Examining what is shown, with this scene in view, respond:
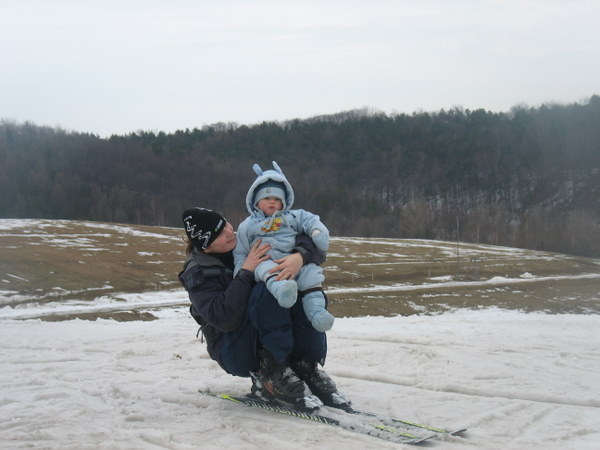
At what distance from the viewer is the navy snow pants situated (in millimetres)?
5004

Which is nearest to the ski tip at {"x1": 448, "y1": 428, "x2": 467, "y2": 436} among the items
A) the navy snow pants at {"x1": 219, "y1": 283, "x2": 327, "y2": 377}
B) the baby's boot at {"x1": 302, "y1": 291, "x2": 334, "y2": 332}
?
the baby's boot at {"x1": 302, "y1": 291, "x2": 334, "y2": 332}

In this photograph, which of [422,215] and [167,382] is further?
[422,215]

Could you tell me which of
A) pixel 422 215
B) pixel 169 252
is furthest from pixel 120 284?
pixel 422 215

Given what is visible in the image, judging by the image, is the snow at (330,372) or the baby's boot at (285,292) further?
the baby's boot at (285,292)

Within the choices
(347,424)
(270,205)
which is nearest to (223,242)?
(270,205)

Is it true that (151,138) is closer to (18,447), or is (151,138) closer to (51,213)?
(51,213)

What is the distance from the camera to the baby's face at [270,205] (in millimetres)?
5367

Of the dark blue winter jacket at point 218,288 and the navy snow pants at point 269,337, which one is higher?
the dark blue winter jacket at point 218,288

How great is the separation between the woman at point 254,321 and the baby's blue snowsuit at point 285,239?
3.1 inches

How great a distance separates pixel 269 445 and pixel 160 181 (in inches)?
5832

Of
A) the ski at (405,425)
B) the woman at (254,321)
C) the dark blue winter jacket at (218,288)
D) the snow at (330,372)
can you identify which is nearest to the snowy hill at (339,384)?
the snow at (330,372)

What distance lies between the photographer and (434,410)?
17.7ft

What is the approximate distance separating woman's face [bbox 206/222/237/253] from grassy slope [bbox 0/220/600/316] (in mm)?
23361

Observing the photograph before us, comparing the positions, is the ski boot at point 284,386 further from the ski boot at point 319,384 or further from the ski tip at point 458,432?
the ski tip at point 458,432
